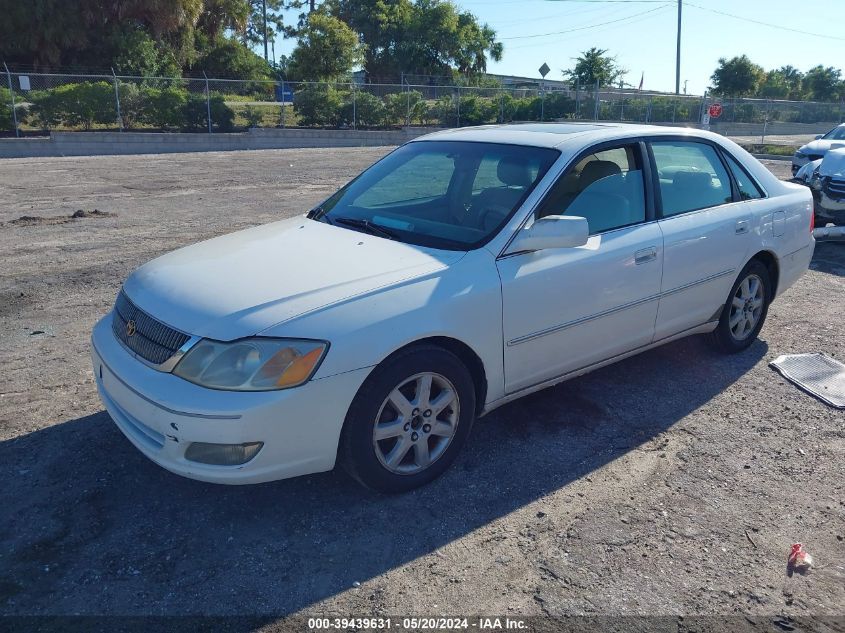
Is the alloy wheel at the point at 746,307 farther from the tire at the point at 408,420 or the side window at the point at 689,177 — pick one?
the tire at the point at 408,420

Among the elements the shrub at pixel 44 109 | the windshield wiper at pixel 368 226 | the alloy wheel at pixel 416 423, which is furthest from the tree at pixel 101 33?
the alloy wheel at pixel 416 423

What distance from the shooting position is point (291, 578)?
9.40 feet

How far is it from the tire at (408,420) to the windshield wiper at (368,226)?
2.85ft

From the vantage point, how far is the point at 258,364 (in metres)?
2.95

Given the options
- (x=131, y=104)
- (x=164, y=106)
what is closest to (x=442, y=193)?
(x=131, y=104)

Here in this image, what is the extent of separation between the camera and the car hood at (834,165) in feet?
31.5

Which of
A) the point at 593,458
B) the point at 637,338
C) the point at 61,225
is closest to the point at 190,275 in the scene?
the point at 593,458

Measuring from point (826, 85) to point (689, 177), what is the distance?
194 feet

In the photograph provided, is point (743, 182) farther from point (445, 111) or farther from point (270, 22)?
point (270, 22)

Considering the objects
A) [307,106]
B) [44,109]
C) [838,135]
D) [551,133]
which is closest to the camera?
[551,133]

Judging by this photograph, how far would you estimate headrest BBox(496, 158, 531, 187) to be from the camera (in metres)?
3.97

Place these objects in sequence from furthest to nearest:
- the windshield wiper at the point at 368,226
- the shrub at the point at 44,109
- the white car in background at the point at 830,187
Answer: the shrub at the point at 44,109 → the white car in background at the point at 830,187 → the windshield wiper at the point at 368,226

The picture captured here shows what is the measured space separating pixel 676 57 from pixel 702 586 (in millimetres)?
44860

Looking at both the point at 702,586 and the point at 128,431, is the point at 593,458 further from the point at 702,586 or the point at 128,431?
the point at 128,431
